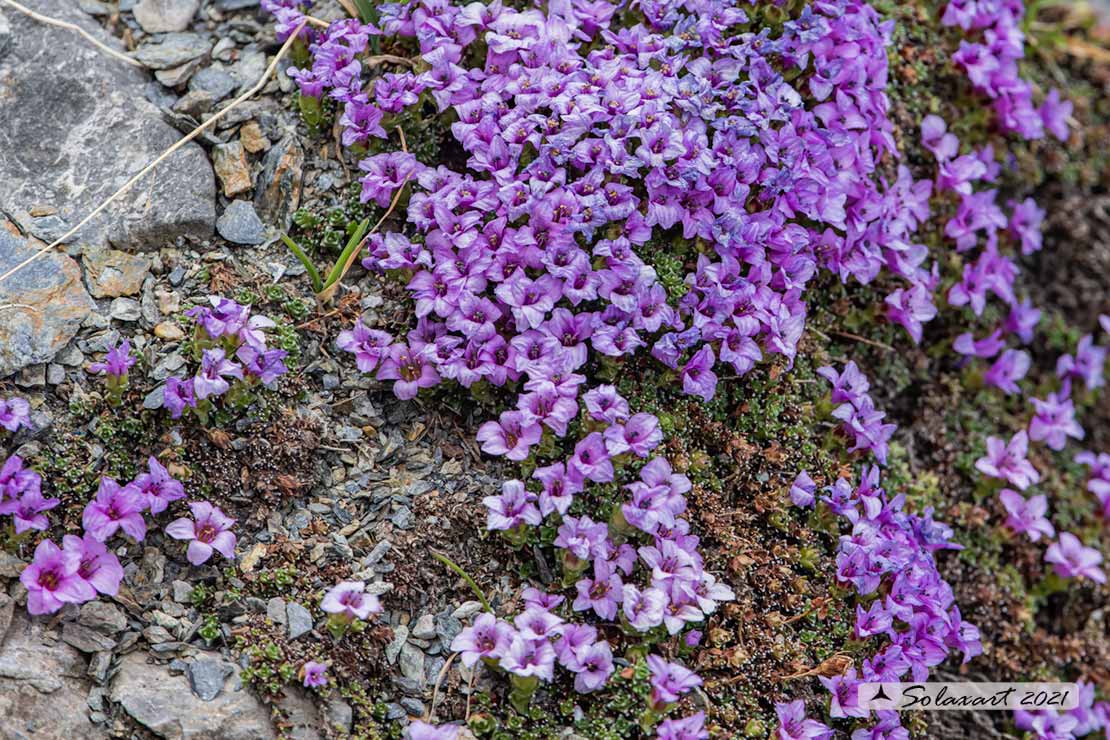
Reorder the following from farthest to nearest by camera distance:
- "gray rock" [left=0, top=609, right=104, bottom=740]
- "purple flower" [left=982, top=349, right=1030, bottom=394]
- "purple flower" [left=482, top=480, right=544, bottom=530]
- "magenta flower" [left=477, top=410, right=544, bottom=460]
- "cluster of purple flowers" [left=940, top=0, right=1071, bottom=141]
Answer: "cluster of purple flowers" [left=940, top=0, right=1071, bottom=141], "purple flower" [left=982, top=349, right=1030, bottom=394], "magenta flower" [left=477, top=410, right=544, bottom=460], "purple flower" [left=482, top=480, right=544, bottom=530], "gray rock" [left=0, top=609, right=104, bottom=740]

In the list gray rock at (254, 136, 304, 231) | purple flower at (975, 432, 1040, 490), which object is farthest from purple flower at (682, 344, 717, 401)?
gray rock at (254, 136, 304, 231)

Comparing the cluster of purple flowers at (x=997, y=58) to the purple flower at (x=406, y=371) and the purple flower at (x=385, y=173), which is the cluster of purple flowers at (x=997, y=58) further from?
the purple flower at (x=406, y=371)

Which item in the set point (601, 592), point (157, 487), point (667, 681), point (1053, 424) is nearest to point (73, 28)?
point (157, 487)

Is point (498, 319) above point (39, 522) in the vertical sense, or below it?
above

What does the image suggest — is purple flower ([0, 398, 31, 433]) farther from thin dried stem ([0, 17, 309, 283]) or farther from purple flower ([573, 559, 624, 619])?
purple flower ([573, 559, 624, 619])

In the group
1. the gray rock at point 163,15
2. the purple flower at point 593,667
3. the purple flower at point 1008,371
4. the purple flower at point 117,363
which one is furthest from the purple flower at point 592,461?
the gray rock at point 163,15

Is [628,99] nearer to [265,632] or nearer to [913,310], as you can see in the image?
[913,310]

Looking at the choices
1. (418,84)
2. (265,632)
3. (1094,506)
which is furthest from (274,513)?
(1094,506)
